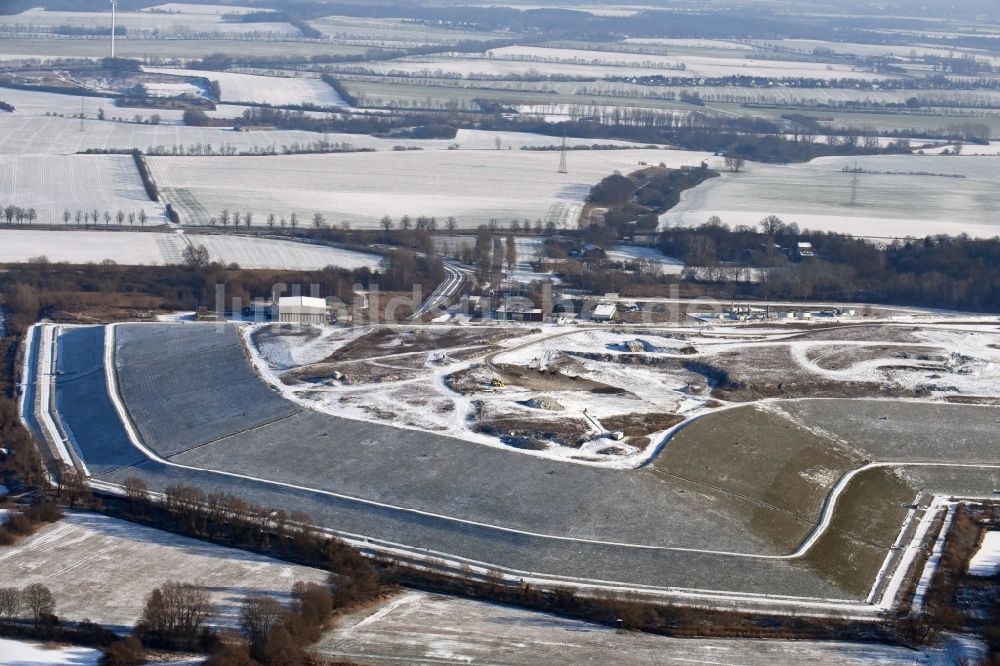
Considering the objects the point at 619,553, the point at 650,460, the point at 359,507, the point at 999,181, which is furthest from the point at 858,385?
the point at 999,181

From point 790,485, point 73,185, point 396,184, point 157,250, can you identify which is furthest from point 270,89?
point 790,485

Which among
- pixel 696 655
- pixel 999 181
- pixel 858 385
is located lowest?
pixel 696 655

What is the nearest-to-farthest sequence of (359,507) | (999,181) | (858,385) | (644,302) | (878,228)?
(359,507) → (858,385) → (644,302) → (878,228) → (999,181)

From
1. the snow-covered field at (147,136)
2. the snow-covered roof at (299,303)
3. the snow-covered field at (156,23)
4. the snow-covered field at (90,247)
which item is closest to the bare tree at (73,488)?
the snow-covered roof at (299,303)

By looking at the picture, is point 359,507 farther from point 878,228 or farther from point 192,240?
point 878,228

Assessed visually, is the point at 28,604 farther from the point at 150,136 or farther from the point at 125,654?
the point at 150,136

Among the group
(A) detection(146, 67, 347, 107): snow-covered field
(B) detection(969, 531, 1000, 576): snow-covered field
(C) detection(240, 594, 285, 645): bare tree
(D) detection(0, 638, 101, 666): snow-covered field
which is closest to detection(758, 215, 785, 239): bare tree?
(B) detection(969, 531, 1000, 576): snow-covered field

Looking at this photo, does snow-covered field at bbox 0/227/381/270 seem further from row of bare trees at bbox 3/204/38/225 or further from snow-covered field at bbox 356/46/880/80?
snow-covered field at bbox 356/46/880/80
